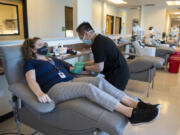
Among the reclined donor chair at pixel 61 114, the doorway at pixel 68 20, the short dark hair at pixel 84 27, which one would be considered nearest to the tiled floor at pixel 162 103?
the reclined donor chair at pixel 61 114

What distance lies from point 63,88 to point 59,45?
4.94 feet

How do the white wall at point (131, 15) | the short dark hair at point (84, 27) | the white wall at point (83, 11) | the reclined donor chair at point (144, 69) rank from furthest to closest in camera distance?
the white wall at point (131, 15) < the white wall at point (83, 11) < the reclined donor chair at point (144, 69) < the short dark hair at point (84, 27)

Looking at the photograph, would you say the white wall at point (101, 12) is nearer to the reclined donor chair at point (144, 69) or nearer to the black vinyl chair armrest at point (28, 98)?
the reclined donor chair at point (144, 69)

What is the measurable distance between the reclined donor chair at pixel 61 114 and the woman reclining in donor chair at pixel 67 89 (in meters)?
0.05

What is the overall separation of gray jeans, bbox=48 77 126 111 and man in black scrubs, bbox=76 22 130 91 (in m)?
0.33

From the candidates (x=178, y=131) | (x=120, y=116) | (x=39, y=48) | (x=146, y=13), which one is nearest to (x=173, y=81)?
(x=178, y=131)

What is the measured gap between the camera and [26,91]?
54.7 inches

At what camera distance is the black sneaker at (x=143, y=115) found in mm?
1249

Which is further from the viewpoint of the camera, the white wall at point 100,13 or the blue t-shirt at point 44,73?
the white wall at point 100,13

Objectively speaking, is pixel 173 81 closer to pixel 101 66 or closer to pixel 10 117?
pixel 101 66

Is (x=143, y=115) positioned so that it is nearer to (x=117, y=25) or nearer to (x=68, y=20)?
(x=68, y=20)

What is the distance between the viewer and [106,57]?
1809 millimetres

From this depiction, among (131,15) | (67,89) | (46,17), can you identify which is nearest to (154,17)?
(131,15)

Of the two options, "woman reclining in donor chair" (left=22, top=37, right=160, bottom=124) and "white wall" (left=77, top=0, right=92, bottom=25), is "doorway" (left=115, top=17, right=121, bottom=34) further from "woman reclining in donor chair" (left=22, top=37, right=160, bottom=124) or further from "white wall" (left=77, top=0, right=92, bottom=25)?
"woman reclining in donor chair" (left=22, top=37, right=160, bottom=124)
